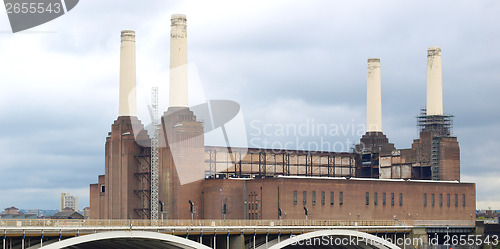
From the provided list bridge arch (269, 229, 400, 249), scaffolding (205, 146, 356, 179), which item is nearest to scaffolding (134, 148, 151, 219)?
scaffolding (205, 146, 356, 179)

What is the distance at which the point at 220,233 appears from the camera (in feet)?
344

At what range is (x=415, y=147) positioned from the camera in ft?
483

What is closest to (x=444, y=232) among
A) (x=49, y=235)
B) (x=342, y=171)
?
(x=342, y=171)

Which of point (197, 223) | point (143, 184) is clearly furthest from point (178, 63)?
point (197, 223)

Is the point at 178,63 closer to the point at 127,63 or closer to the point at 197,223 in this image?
the point at 127,63

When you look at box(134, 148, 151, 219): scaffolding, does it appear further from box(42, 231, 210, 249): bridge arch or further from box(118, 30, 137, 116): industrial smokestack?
box(42, 231, 210, 249): bridge arch

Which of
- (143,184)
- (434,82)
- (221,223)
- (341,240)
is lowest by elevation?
(341,240)

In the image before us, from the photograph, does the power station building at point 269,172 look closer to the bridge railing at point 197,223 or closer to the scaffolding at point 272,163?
the scaffolding at point 272,163

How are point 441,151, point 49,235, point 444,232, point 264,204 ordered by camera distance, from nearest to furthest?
point 49,235 → point 264,204 → point 444,232 → point 441,151

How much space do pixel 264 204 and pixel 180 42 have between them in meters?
26.6

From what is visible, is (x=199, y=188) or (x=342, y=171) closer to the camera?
(x=199, y=188)

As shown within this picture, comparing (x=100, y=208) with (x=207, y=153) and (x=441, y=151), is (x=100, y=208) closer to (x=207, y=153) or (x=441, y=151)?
(x=207, y=153)

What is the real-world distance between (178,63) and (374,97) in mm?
42480

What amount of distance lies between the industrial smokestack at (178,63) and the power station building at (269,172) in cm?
15
